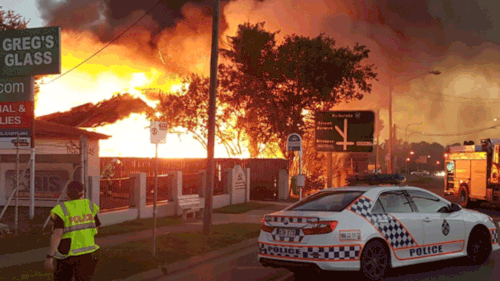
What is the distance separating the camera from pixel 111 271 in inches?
424

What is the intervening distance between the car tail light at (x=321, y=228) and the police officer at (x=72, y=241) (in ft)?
11.0

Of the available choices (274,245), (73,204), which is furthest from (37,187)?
(73,204)

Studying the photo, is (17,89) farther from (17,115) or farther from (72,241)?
(72,241)

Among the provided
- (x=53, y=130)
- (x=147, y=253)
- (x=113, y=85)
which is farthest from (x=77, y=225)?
(x=113, y=85)

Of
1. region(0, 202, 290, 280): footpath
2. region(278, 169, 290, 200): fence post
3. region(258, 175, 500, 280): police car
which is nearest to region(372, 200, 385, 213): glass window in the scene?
region(258, 175, 500, 280): police car

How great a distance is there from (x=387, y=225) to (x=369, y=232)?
512mm

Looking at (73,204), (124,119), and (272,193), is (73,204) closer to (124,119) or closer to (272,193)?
(272,193)

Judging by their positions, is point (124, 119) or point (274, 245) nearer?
point (274, 245)

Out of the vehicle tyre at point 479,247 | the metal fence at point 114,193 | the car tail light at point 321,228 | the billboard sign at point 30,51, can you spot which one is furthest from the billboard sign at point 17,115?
the vehicle tyre at point 479,247

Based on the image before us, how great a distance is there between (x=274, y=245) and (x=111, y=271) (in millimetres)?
2840

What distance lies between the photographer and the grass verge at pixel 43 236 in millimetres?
13994

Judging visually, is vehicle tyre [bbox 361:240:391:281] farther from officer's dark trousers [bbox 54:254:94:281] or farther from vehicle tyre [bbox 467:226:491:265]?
officer's dark trousers [bbox 54:254:94:281]

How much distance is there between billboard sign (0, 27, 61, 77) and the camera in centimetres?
1750

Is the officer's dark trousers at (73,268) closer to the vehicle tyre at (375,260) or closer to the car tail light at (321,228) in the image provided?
the car tail light at (321,228)
